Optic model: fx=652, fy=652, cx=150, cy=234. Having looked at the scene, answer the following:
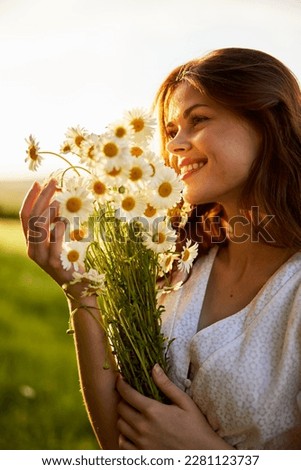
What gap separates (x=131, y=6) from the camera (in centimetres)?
177

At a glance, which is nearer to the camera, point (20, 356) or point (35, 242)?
point (35, 242)

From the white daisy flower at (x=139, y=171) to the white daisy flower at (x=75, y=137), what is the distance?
4.0 inches

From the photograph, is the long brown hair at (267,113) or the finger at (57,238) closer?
the finger at (57,238)

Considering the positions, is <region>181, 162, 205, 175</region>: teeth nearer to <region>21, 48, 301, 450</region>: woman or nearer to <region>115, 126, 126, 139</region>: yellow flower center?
<region>21, 48, 301, 450</region>: woman

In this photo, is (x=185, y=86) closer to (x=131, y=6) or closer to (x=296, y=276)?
(x=296, y=276)

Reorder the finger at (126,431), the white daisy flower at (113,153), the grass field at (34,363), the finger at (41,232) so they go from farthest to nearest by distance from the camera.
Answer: the grass field at (34,363), the finger at (126,431), the finger at (41,232), the white daisy flower at (113,153)

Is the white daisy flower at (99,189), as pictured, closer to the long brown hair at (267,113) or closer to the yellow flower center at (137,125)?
the yellow flower center at (137,125)

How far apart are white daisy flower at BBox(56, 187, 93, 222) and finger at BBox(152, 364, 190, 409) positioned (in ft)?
1.06

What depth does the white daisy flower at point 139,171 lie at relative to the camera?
3.18ft

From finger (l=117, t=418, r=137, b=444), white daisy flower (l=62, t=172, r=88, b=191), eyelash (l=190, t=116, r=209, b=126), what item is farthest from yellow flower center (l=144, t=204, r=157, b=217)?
finger (l=117, t=418, r=137, b=444)

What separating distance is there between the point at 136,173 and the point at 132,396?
0.41 meters

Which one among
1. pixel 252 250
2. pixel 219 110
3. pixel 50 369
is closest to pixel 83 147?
pixel 219 110

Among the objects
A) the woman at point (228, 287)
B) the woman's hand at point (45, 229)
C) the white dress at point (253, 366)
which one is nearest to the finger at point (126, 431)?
the woman at point (228, 287)
